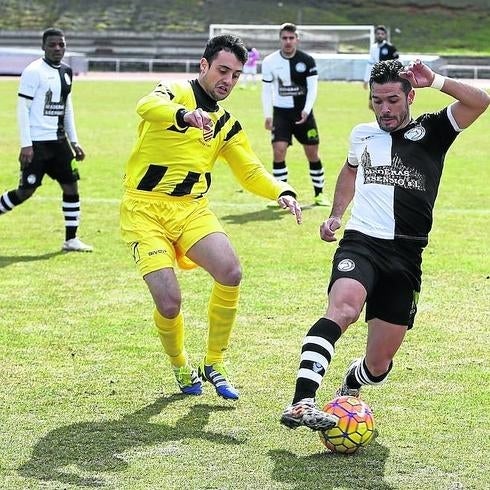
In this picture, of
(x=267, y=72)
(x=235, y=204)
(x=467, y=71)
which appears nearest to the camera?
(x=235, y=204)

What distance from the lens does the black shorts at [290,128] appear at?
52.3 feet

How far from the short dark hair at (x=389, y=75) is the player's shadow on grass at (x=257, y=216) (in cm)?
800

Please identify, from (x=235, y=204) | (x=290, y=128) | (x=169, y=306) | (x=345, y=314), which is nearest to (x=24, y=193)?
(x=235, y=204)

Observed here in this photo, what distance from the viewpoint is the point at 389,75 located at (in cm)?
638

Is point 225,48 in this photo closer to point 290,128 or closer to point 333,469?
point 333,469

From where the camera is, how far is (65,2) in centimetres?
6606

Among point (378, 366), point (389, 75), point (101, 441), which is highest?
point (389, 75)

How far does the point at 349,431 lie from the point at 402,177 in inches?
59.5

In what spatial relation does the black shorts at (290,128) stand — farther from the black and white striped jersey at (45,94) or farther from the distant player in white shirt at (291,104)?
the black and white striped jersey at (45,94)

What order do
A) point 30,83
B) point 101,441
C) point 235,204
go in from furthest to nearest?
point 235,204 < point 30,83 < point 101,441

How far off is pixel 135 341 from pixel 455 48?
54.7 m

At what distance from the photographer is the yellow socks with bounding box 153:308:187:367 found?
709cm

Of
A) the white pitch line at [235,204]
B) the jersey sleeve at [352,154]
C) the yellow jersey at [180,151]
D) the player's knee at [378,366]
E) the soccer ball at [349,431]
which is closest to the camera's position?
the soccer ball at [349,431]

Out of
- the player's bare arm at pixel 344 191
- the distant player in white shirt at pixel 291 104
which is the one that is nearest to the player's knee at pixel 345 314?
the player's bare arm at pixel 344 191
